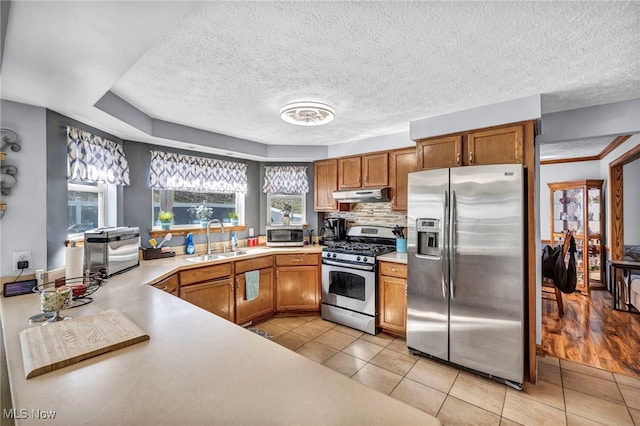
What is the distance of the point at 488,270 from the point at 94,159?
3.59m

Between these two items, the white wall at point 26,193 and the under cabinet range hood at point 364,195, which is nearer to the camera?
the white wall at point 26,193

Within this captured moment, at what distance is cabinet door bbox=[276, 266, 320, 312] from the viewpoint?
376cm

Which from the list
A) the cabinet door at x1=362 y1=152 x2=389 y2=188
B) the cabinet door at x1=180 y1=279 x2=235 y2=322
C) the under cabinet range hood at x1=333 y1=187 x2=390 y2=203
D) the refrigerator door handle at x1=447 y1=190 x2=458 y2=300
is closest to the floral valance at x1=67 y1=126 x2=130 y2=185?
the cabinet door at x1=180 y1=279 x2=235 y2=322

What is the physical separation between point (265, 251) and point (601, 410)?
329cm

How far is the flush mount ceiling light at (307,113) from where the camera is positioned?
238 centimetres

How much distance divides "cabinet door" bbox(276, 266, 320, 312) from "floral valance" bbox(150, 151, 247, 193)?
1398mm

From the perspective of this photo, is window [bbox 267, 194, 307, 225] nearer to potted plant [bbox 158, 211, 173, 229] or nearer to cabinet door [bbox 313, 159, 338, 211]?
cabinet door [bbox 313, 159, 338, 211]

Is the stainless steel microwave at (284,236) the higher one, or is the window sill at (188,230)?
the window sill at (188,230)

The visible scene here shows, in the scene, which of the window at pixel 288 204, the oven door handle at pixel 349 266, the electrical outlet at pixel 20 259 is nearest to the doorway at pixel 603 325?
the oven door handle at pixel 349 266

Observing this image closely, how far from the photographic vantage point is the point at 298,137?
3.70 m

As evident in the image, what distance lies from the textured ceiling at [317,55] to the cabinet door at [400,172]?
0.80 m

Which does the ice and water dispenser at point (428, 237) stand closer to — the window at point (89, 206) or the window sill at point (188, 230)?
the window sill at point (188, 230)

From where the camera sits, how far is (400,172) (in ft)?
11.5

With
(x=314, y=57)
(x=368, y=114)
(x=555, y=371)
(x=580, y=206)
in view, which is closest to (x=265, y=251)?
(x=368, y=114)
